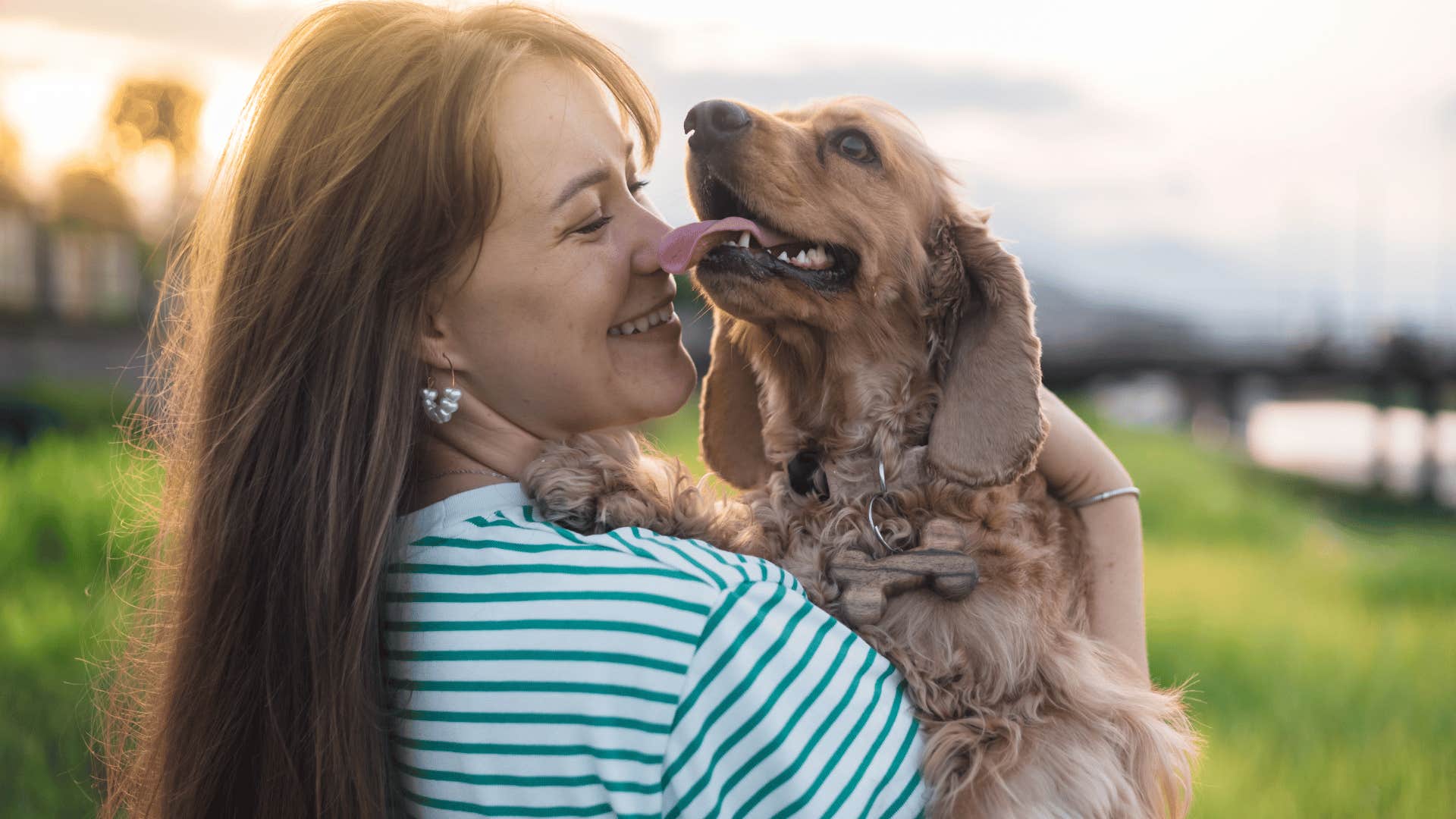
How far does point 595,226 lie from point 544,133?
0.19m

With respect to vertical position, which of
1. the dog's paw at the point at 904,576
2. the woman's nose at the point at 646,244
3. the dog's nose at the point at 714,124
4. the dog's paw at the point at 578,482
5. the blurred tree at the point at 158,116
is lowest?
the dog's paw at the point at 904,576

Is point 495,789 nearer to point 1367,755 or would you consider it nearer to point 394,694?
point 394,694

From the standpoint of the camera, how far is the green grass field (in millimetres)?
3844

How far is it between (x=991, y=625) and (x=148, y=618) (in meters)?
1.58

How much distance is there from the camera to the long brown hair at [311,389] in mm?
1586

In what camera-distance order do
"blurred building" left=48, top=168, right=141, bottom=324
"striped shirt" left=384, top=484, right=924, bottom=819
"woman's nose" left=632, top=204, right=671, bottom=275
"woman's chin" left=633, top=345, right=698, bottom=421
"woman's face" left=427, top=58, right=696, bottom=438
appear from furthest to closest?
"blurred building" left=48, top=168, right=141, bottom=324, "woman's chin" left=633, top=345, right=698, bottom=421, "woman's nose" left=632, top=204, right=671, bottom=275, "woman's face" left=427, top=58, right=696, bottom=438, "striped shirt" left=384, top=484, right=924, bottom=819

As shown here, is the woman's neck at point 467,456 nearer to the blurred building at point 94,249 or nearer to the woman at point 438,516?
the woman at point 438,516

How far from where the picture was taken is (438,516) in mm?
1646

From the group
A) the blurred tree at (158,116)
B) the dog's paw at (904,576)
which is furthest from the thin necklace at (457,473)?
the blurred tree at (158,116)

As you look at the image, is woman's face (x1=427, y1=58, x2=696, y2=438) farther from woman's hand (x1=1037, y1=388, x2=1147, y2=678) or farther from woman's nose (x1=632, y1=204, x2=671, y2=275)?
woman's hand (x1=1037, y1=388, x2=1147, y2=678)

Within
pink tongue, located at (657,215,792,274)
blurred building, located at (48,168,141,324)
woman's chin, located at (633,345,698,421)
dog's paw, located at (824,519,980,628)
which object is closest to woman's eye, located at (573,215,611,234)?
pink tongue, located at (657,215,792,274)

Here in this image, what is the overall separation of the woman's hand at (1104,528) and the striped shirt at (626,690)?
86cm

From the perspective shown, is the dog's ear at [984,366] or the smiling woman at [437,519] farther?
the dog's ear at [984,366]

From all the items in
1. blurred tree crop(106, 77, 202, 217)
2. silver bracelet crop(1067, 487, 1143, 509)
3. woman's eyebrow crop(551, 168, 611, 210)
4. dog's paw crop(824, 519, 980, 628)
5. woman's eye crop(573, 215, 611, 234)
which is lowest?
dog's paw crop(824, 519, 980, 628)
